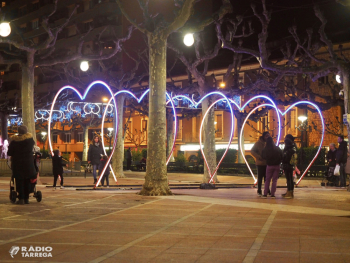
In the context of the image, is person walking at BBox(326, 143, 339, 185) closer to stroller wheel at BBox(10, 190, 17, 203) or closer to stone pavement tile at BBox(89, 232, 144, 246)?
stroller wheel at BBox(10, 190, 17, 203)

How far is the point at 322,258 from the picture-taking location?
20.8ft

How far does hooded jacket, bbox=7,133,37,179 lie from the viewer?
1265cm

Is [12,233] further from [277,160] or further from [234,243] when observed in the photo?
[277,160]

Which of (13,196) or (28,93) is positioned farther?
(28,93)

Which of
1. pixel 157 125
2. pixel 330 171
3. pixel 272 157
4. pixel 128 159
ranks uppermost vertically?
pixel 157 125

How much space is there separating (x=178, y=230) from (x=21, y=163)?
5.49m

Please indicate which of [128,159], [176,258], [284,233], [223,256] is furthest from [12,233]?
[128,159]

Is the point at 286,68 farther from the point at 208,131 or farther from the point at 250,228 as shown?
the point at 250,228

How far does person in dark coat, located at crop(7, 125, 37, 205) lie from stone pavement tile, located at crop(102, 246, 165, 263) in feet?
20.8

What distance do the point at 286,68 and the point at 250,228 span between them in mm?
13912

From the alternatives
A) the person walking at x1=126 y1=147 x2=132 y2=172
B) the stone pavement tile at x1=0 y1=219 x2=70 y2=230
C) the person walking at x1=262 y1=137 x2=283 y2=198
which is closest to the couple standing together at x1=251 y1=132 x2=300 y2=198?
the person walking at x1=262 y1=137 x2=283 y2=198

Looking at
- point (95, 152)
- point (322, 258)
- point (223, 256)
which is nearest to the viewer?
point (322, 258)

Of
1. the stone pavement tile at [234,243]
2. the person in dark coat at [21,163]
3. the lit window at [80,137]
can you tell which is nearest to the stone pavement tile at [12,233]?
the stone pavement tile at [234,243]

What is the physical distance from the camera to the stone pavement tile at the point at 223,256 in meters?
6.29
